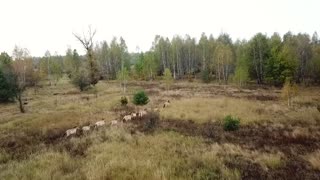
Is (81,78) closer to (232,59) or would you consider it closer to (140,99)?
(140,99)

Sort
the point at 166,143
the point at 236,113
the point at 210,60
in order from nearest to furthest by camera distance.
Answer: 1. the point at 166,143
2. the point at 236,113
3. the point at 210,60

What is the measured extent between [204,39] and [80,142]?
231 feet

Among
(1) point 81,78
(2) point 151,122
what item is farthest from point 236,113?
(1) point 81,78

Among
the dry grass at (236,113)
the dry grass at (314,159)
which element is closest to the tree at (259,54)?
the dry grass at (236,113)

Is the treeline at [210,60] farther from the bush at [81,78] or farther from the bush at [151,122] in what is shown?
the bush at [151,122]

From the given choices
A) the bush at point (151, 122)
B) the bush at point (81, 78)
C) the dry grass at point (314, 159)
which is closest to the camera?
the dry grass at point (314, 159)

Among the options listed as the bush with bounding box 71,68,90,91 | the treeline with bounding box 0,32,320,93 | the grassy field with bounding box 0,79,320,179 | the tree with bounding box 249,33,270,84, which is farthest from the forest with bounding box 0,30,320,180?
the tree with bounding box 249,33,270,84

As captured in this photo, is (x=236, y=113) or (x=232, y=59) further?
(x=232, y=59)

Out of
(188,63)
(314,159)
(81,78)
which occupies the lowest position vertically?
(314,159)

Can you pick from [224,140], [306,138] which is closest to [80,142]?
[224,140]

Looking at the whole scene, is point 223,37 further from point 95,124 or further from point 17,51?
point 95,124

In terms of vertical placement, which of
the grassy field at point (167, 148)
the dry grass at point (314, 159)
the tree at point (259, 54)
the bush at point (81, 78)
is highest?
the tree at point (259, 54)

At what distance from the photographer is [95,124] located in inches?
849

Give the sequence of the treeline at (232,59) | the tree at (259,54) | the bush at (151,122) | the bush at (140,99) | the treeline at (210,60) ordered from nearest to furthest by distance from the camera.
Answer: the bush at (151,122) → the bush at (140,99) → the treeline at (210,60) → the treeline at (232,59) → the tree at (259,54)
